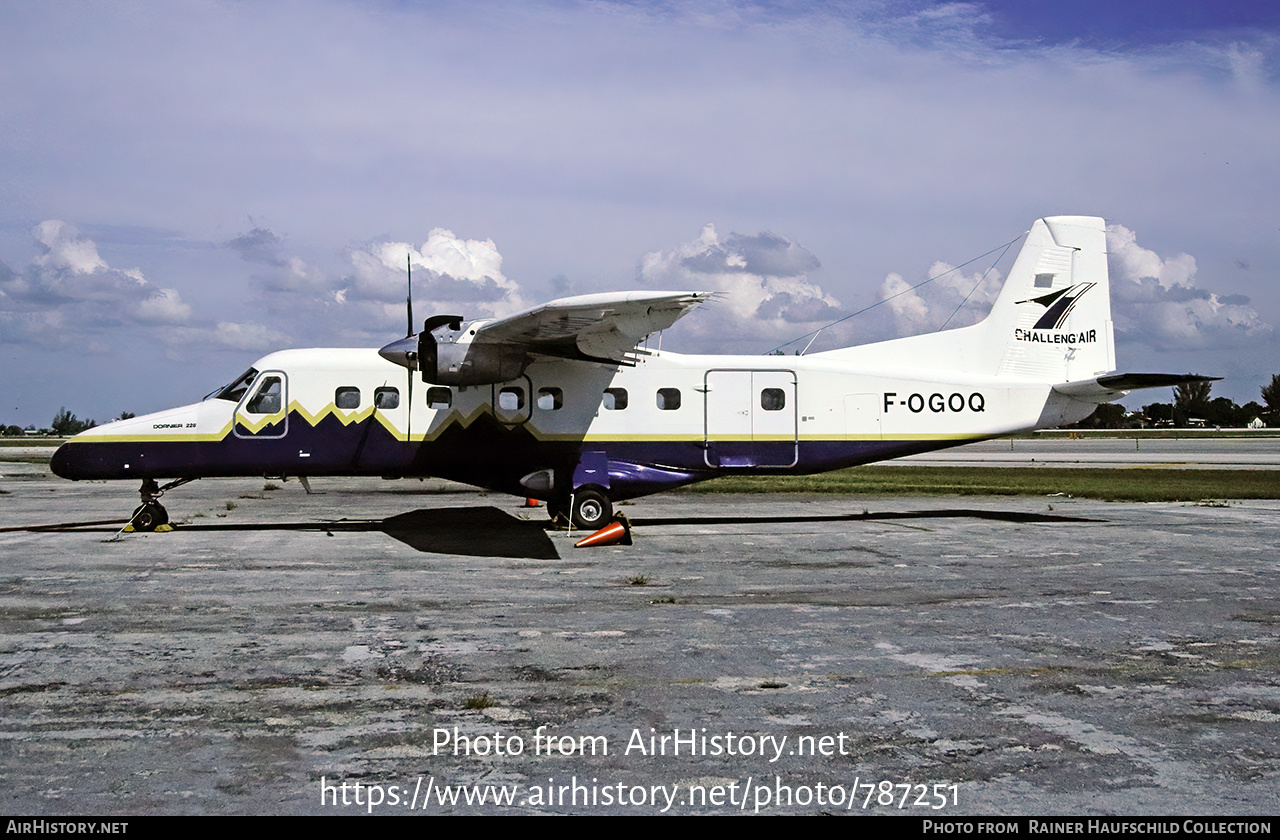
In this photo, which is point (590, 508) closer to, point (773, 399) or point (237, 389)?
point (773, 399)

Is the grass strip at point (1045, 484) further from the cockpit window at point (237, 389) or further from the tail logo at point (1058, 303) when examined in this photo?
the cockpit window at point (237, 389)

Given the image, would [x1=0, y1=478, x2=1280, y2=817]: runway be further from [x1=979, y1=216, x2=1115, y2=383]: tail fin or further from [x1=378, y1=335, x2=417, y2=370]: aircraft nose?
[x1=979, y1=216, x2=1115, y2=383]: tail fin

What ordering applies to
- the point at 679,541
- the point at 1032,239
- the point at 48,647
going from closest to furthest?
the point at 48,647
the point at 679,541
the point at 1032,239

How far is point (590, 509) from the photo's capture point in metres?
16.4

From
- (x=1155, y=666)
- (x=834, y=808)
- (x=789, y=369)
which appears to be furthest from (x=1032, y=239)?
(x=834, y=808)

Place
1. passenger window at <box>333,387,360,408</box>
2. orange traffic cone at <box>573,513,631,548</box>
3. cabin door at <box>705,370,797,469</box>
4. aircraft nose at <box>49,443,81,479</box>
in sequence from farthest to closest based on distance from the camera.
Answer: cabin door at <box>705,370,797,469</box> → passenger window at <box>333,387,360,408</box> → aircraft nose at <box>49,443,81,479</box> → orange traffic cone at <box>573,513,631,548</box>

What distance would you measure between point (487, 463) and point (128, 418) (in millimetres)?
6254

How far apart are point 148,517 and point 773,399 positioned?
37.9 feet

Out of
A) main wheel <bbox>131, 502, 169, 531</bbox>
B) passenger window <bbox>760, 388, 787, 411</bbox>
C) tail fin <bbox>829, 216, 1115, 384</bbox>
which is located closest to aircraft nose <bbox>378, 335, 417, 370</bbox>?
main wheel <bbox>131, 502, 169, 531</bbox>

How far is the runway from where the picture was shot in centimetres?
509

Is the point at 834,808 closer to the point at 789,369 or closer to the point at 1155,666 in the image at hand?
the point at 1155,666

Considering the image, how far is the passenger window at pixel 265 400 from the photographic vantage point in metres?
16.4

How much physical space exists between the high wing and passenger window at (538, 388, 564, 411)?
28.3 inches
